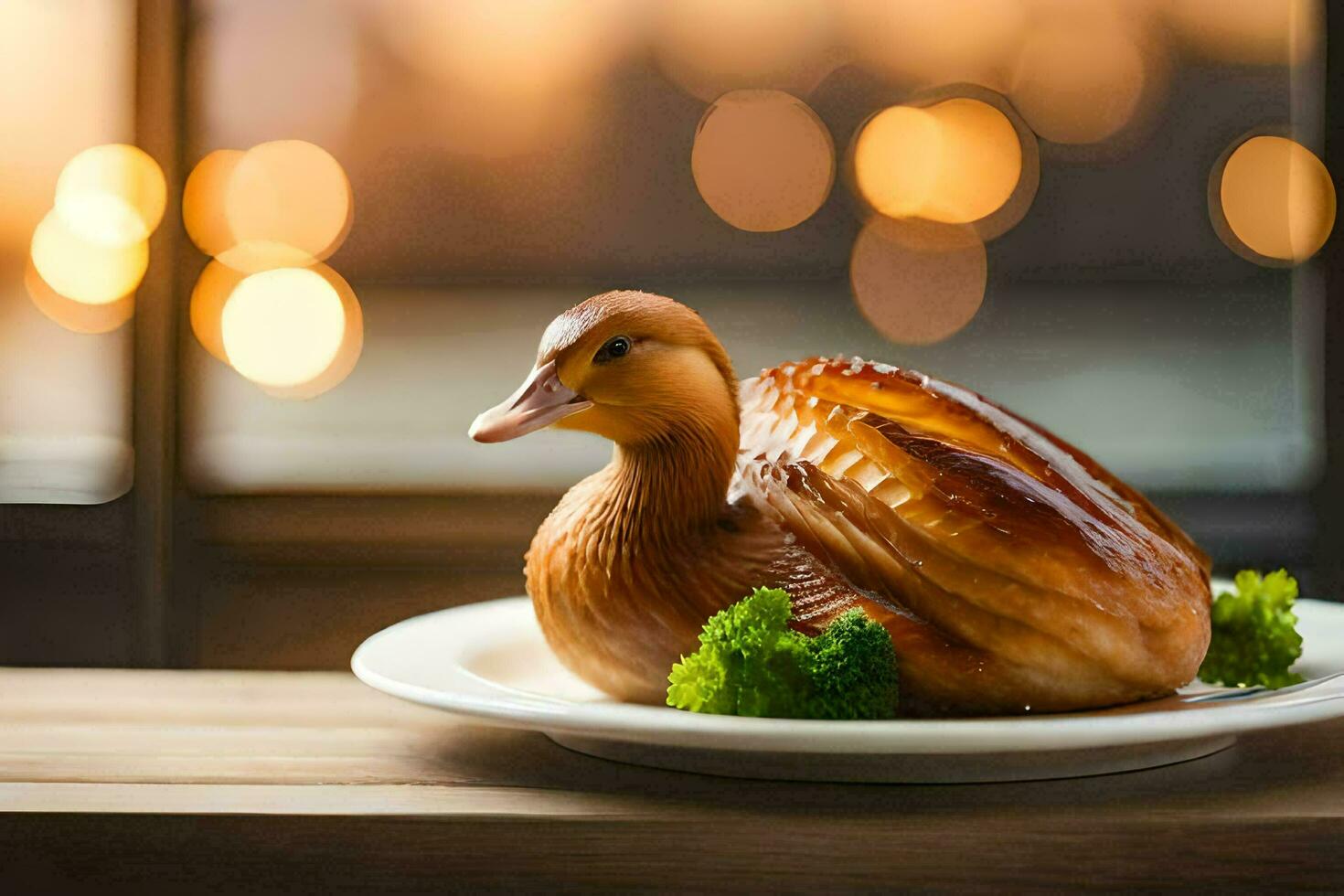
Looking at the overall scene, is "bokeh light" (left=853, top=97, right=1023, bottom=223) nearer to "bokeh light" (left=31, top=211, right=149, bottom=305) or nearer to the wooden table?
"bokeh light" (left=31, top=211, right=149, bottom=305)

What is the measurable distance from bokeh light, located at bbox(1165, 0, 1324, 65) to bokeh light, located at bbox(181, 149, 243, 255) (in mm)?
1359

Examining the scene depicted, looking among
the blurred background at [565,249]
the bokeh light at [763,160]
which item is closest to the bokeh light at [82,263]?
the blurred background at [565,249]

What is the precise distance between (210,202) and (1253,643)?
147 centimetres

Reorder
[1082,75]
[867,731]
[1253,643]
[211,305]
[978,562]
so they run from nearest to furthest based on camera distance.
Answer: [867,731]
[978,562]
[1253,643]
[211,305]
[1082,75]

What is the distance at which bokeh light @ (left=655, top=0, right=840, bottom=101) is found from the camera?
175 centimetres

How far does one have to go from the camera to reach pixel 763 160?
179 centimetres

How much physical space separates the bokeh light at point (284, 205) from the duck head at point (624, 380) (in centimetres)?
113

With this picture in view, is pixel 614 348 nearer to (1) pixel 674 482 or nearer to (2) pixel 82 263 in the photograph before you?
(1) pixel 674 482

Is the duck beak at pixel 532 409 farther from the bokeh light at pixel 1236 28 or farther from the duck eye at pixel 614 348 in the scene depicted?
the bokeh light at pixel 1236 28

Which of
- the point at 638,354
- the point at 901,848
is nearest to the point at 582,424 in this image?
the point at 638,354

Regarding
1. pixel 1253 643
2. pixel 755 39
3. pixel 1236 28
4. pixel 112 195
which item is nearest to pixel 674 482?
pixel 1253 643

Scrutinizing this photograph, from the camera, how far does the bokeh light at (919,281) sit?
68.7 inches

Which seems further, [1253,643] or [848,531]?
[1253,643]

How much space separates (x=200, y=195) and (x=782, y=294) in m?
0.82
